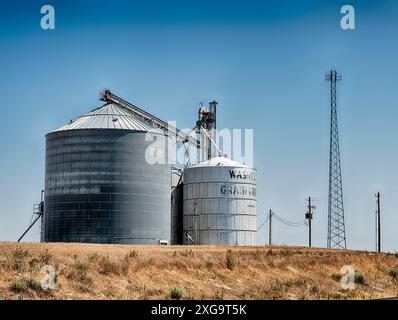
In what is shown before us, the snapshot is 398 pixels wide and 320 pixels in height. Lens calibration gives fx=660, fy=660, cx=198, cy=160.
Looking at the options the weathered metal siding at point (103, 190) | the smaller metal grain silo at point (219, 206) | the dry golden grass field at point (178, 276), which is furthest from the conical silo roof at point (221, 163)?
the dry golden grass field at point (178, 276)

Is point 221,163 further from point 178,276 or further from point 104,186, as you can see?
point 178,276

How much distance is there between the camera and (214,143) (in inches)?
3000

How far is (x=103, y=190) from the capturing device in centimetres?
5622

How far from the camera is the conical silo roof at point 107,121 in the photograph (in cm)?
5894

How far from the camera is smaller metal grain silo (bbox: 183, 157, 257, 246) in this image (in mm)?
64812

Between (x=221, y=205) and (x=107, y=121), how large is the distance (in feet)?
46.2

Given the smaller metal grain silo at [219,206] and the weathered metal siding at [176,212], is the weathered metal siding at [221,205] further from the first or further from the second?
the weathered metal siding at [176,212]

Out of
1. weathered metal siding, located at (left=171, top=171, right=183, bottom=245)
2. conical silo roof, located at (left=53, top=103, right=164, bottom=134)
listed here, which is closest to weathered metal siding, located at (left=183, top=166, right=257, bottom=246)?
weathered metal siding, located at (left=171, top=171, right=183, bottom=245)

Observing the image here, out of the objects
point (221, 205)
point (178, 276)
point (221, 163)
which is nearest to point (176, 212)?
point (221, 205)

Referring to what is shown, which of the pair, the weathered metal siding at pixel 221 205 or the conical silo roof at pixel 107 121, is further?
the weathered metal siding at pixel 221 205

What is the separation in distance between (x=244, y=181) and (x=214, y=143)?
1103 cm

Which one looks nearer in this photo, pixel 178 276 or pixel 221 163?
pixel 178 276
